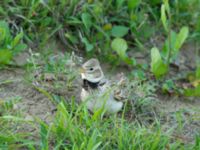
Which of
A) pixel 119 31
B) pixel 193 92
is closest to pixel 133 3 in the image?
pixel 119 31

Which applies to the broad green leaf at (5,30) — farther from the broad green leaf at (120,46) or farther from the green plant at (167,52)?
the green plant at (167,52)

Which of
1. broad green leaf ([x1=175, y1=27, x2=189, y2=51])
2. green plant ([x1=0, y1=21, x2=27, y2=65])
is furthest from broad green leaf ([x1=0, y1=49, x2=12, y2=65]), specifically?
broad green leaf ([x1=175, y1=27, x2=189, y2=51])

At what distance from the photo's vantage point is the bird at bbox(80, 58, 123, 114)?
14.9 feet

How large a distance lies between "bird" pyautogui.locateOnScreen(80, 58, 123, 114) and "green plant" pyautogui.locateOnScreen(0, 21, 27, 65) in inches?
28.2

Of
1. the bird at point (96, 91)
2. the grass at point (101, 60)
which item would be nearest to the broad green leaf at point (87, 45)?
the grass at point (101, 60)

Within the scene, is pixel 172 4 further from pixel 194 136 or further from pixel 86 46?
pixel 194 136

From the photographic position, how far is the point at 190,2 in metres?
6.08

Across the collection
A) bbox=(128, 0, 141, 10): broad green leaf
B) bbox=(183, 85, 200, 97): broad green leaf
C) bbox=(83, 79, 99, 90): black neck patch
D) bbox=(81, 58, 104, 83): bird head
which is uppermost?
bbox=(128, 0, 141, 10): broad green leaf

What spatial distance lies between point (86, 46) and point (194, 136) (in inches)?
54.7

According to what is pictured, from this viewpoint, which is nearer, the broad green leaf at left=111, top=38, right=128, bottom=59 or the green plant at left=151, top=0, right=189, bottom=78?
the green plant at left=151, top=0, right=189, bottom=78

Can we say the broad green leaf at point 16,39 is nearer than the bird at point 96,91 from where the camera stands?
No

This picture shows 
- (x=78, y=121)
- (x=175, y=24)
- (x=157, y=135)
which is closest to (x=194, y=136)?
(x=157, y=135)

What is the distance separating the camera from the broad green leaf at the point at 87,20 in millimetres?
5484

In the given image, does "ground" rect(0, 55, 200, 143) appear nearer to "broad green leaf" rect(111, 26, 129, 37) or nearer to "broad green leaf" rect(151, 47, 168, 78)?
"broad green leaf" rect(151, 47, 168, 78)
